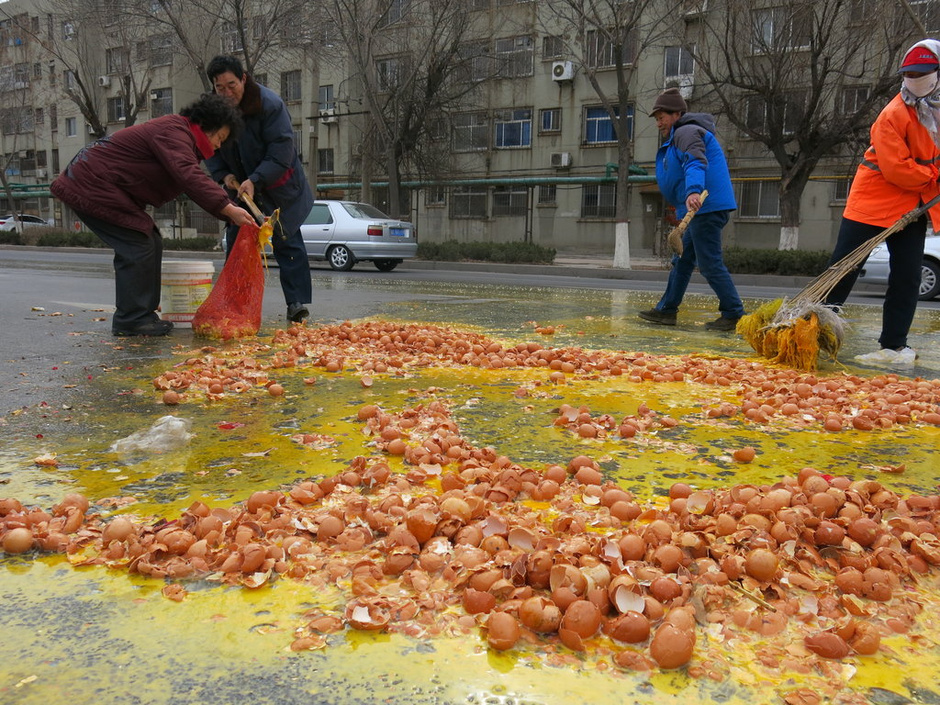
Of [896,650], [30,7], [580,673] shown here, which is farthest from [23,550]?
[30,7]

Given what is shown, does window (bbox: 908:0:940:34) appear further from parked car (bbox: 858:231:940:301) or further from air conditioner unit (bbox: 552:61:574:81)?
air conditioner unit (bbox: 552:61:574:81)

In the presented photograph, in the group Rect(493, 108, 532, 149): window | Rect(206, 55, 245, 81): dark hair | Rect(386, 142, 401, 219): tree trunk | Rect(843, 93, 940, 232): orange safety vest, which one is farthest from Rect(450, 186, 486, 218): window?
Rect(843, 93, 940, 232): orange safety vest

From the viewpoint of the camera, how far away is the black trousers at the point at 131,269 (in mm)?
4980

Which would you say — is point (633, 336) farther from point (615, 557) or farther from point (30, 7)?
point (30, 7)

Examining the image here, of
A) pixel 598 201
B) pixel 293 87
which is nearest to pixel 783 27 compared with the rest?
pixel 598 201

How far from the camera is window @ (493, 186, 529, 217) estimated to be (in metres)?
32.7

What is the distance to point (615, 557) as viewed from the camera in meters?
1.58

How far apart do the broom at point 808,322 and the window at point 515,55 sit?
28.9 m

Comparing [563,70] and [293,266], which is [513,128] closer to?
[563,70]

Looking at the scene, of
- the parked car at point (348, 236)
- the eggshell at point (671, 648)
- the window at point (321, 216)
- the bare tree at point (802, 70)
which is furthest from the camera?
the bare tree at point (802, 70)

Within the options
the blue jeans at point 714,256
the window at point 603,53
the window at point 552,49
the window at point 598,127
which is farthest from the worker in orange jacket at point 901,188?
the window at point 552,49

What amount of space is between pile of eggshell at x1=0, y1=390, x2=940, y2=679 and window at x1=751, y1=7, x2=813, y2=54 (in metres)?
19.8

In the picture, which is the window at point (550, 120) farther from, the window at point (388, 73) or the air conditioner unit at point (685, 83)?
the window at point (388, 73)

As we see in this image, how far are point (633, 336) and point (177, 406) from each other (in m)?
3.44
